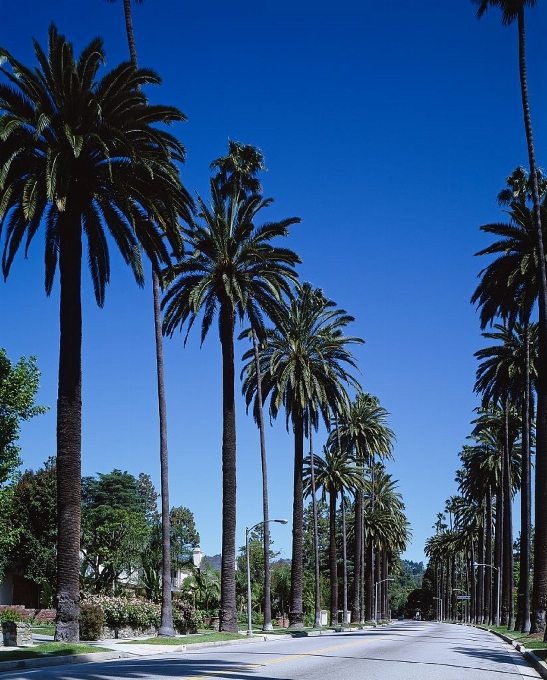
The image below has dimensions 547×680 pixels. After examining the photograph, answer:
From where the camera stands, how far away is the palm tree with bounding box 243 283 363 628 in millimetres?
50344

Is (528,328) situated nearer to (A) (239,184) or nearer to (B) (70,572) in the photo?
(A) (239,184)

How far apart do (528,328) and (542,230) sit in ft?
39.2

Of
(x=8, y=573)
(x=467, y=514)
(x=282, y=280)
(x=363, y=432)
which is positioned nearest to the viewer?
(x=282, y=280)

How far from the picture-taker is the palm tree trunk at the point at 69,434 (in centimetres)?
2397

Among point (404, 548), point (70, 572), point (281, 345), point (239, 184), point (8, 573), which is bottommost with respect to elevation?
point (404, 548)

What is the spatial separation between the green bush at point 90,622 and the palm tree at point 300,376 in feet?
56.8

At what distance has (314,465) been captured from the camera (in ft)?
220

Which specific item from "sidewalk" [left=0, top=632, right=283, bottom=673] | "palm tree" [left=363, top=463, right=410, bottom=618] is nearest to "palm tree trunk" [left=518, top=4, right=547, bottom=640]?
"sidewalk" [left=0, top=632, right=283, bottom=673]

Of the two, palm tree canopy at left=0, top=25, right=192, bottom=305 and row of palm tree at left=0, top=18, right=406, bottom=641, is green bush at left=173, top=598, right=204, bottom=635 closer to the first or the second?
row of palm tree at left=0, top=18, right=406, bottom=641

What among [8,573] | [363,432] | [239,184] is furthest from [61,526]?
[363,432]

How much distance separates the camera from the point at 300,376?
167ft

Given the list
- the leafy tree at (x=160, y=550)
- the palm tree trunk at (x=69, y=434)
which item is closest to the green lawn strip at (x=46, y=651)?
the palm tree trunk at (x=69, y=434)

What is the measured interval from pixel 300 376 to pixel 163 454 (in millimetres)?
18699

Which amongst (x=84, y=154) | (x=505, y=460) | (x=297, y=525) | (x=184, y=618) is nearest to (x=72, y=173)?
(x=84, y=154)
